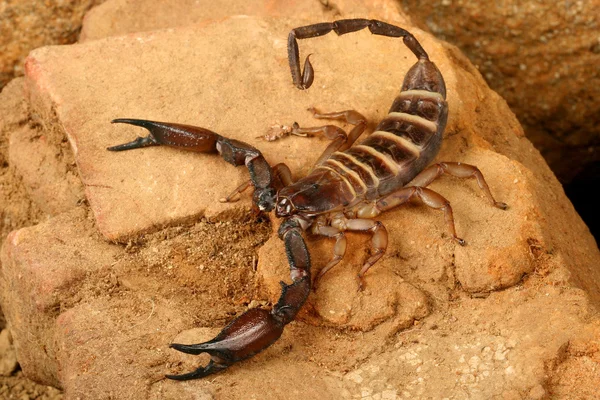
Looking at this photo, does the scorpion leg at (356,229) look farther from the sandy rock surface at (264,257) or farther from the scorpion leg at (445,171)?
the scorpion leg at (445,171)

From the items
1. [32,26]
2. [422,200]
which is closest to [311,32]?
[422,200]

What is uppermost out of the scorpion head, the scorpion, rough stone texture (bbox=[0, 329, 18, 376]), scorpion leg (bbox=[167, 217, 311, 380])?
the scorpion

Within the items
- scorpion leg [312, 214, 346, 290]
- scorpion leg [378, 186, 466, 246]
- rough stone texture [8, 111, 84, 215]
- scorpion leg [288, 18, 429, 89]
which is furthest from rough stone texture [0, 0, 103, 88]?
scorpion leg [378, 186, 466, 246]

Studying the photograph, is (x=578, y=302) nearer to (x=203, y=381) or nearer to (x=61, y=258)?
(x=203, y=381)

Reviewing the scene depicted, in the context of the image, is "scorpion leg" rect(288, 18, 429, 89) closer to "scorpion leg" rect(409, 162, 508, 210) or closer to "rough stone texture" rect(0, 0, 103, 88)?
"scorpion leg" rect(409, 162, 508, 210)

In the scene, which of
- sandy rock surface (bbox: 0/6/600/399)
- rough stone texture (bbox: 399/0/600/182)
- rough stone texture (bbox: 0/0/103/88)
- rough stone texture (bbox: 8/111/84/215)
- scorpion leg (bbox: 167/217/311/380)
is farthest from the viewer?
rough stone texture (bbox: 399/0/600/182)

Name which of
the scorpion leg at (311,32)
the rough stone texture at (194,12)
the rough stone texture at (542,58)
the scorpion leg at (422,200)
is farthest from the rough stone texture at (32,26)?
the scorpion leg at (422,200)

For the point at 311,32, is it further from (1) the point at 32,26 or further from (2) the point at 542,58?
(2) the point at 542,58
